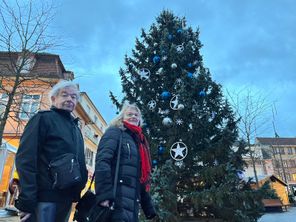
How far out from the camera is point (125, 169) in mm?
2518

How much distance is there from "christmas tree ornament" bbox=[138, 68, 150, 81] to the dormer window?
4.09 m

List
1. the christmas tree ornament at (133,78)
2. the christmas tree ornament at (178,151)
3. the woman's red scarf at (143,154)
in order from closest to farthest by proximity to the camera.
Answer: the woman's red scarf at (143,154) → the christmas tree ornament at (178,151) → the christmas tree ornament at (133,78)

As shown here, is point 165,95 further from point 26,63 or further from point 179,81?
point 26,63

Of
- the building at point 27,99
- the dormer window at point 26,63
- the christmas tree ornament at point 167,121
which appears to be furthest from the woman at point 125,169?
the dormer window at point 26,63

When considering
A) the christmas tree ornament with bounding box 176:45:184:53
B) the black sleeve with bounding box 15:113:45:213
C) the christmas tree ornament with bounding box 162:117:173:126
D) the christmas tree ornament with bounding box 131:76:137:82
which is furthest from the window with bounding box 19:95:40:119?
the black sleeve with bounding box 15:113:45:213

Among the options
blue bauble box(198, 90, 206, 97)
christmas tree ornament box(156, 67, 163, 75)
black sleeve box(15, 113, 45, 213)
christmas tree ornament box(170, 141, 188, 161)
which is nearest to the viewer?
black sleeve box(15, 113, 45, 213)

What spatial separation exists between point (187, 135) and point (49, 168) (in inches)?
198

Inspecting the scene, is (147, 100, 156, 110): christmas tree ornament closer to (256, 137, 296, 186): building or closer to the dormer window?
the dormer window

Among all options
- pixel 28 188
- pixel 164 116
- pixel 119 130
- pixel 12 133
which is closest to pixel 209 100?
pixel 164 116

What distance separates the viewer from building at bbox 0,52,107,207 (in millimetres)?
9444

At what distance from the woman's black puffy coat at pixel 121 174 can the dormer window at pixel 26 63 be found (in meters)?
7.39

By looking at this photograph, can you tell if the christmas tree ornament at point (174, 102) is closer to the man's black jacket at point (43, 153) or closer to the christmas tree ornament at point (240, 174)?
the christmas tree ornament at point (240, 174)

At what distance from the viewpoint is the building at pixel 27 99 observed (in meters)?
9.44

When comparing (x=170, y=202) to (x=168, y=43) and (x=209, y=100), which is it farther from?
(x=168, y=43)
